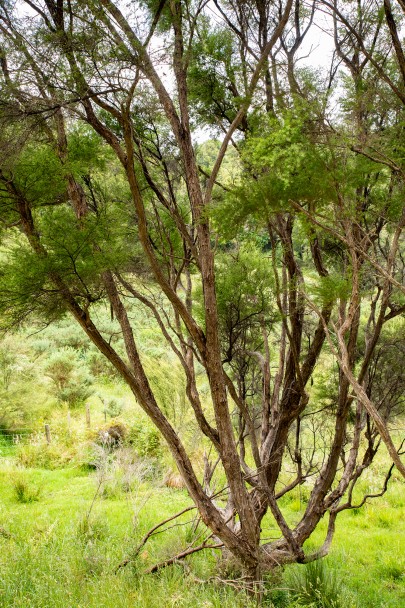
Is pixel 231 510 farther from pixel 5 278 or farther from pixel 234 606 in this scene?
pixel 5 278

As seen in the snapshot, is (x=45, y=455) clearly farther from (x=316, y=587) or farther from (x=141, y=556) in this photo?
(x=316, y=587)

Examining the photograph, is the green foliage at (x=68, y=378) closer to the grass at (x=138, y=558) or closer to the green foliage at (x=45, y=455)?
the green foliage at (x=45, y=455)

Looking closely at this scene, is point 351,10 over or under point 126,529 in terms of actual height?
over

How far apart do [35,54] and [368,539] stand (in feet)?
19.1

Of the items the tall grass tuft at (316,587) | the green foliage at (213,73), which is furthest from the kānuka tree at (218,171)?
the tall grass tuft at (316,587)

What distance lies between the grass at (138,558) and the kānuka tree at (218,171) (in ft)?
1.36

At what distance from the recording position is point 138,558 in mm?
4203

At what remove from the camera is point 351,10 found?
3.58 metres

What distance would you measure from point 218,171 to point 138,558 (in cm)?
323

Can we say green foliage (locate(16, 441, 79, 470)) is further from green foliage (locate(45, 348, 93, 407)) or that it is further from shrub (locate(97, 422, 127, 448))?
green foliage (locate(45, 348, 93, 407))

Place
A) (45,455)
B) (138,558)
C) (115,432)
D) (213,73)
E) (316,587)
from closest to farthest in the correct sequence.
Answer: (213,73), (316,587), (138,558), (45,455), (115,432)

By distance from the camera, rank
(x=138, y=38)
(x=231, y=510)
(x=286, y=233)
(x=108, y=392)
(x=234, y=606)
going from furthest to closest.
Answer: (x=108, y=392) < (x=231, y=510) < (x=286, y=233) < (x=234, y=606) < (x=138, y=38)

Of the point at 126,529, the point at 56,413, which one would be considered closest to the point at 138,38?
the point at 126,529

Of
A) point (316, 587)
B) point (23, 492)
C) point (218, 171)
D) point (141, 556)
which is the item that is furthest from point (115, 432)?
point (218, 171)
